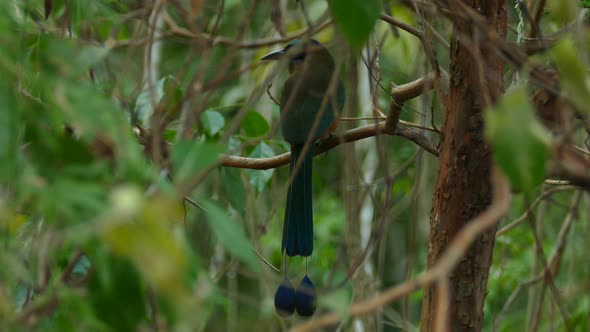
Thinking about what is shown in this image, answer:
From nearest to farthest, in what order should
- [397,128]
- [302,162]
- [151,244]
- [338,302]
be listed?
[151,244] → [338,302] → [397,128] → [302,162]

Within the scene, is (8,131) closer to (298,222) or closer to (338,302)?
(338,302)

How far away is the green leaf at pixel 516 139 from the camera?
819mm

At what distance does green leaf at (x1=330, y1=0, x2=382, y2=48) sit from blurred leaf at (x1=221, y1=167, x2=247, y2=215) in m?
1.19

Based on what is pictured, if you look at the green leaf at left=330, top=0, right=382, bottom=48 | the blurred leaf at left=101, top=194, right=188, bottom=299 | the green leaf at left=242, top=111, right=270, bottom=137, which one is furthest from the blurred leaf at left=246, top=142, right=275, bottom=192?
the blurred leaf at left=101, top=194, right=188, bottom=299

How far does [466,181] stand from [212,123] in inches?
31.2

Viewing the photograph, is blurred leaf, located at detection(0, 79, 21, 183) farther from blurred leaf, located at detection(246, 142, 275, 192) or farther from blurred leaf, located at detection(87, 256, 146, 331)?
blurred leaf, located at detection(246, 142, 275, 192)

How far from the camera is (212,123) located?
2238mm

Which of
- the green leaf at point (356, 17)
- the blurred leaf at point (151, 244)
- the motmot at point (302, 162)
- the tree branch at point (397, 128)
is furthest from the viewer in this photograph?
the tree branch at point (397, 128)

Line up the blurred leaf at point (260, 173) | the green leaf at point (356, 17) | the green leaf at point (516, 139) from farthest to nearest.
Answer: the blurred leaf at point (260, 173), the green leaf at point (356, 17), the green leaf at point (516, 139)

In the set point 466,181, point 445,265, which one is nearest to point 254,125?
point 466,181

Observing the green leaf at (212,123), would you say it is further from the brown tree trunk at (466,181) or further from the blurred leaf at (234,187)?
the brown tree trunk at (466,181)

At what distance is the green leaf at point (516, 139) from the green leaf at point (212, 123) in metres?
1.46

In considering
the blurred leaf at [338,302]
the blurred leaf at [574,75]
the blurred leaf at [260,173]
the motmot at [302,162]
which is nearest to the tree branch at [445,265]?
the blurred leaf at [338,302]

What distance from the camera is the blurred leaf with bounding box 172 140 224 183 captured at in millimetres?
861
